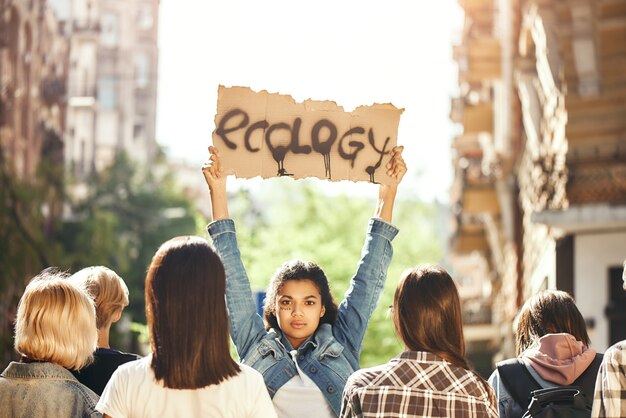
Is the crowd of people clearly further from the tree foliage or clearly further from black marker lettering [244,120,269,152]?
the tree foliage

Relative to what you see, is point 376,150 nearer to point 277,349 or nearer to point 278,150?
point 278,150

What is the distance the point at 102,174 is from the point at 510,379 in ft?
159

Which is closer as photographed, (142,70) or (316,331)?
(316,331)

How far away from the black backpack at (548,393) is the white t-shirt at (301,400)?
968 millimetres

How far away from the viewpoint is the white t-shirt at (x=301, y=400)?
614 centimetres

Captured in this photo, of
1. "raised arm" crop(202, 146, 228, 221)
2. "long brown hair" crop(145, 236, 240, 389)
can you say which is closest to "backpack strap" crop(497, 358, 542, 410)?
"raised arm" crop(202, 146, 228, 221)

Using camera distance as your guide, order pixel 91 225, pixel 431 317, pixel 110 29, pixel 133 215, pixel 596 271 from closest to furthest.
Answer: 1. pixel 431 317
2. pixel 596 271
3. pixel 91 225
4. pixel 133 215
5. pixel 110 29

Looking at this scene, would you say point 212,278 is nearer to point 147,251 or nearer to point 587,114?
point 587,114

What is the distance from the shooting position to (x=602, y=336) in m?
17.7

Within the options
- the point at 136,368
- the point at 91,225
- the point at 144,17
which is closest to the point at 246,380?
the point at 136,368

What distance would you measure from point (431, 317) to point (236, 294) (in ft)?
4.18

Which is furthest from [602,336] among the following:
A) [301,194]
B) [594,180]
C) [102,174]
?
[102,174]

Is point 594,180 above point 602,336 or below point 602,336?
above

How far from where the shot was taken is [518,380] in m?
6.34
